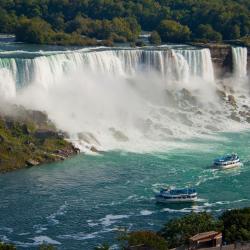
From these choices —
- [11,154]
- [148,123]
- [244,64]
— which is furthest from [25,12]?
[11,154]

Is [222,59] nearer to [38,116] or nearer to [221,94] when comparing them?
[221,94]

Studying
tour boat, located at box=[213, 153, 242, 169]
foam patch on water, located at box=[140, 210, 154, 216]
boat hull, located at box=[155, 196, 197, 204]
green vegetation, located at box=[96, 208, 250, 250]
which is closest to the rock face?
tour boat, located at box=[213, 153, 242, 169]

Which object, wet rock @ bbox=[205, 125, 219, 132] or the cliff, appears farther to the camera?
the cliff

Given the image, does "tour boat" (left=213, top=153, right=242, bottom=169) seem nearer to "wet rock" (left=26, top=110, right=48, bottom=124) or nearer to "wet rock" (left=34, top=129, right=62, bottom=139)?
"wet rock" (left=34, top=129, right=62, bottom=139)

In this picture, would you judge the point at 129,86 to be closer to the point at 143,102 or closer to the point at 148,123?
the point at 143,102

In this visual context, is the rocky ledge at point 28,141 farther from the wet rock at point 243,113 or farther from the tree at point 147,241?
the tree at point 147,241

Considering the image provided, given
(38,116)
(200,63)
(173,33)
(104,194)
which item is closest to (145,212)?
(104,194)

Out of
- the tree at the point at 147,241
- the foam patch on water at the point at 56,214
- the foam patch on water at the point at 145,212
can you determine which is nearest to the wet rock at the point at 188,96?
the foam patch on water at the point at 145,212

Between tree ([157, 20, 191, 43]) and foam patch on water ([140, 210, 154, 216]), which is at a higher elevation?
tree ([157, 20, 191, 43])
